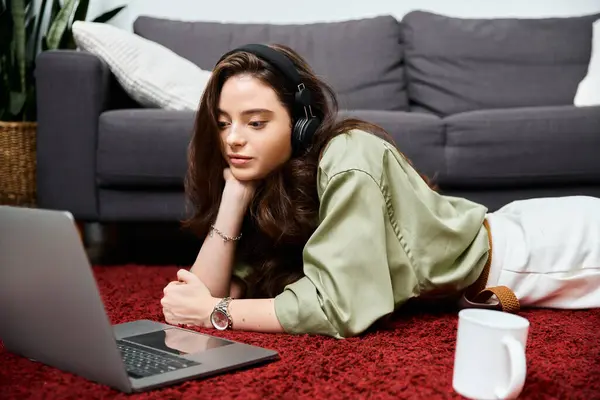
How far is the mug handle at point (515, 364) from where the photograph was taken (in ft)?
2.81

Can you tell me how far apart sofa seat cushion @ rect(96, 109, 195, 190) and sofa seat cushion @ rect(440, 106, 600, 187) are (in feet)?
2.50

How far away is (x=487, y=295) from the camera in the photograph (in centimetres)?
140

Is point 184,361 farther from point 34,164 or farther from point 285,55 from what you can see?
point 34,164

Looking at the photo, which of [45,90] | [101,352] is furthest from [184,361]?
[45,90]

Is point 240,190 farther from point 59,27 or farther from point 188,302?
point 59,27

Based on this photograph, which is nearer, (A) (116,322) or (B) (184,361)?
(B) (184,361)

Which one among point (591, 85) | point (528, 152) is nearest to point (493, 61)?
point (591, 85)

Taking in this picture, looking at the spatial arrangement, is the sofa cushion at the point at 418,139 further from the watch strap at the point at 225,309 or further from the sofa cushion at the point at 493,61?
the watch strap at the point at 225,309

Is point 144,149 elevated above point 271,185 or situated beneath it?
situated beneath

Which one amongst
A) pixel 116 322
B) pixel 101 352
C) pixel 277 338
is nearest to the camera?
pixel 101 352

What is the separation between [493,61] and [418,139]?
797mm

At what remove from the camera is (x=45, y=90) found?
2098 mm

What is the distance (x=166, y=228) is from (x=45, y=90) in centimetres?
75

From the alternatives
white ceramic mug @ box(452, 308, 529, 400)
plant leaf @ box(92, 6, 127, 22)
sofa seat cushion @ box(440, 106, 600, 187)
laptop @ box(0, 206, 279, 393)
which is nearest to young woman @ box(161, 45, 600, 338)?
laptop @ box(0, 206, 279, 393)
